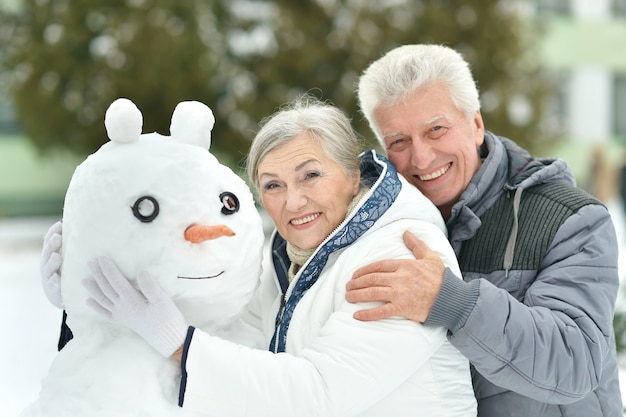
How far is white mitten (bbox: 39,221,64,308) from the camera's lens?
203 centimetres

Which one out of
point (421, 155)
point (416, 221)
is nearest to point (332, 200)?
point (416, 221)

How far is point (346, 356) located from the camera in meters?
1.87

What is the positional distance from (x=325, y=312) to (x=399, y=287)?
0.82 ft

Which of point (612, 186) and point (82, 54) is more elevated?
point (82, 54)

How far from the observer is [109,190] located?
189cm

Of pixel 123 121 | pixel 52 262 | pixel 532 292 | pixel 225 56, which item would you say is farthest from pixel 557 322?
pixel 225 56

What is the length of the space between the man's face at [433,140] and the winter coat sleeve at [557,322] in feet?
1.48

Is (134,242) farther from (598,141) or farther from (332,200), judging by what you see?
(598,141)

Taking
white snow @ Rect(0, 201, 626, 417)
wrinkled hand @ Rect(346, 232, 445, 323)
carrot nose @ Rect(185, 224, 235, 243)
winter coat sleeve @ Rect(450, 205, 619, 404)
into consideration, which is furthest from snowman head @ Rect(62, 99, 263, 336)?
winter coat sleeve @ Rect(450, 205, 619, 404)

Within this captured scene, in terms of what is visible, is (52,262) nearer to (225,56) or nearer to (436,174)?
(436,174)

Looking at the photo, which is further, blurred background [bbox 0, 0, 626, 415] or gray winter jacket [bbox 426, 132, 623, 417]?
blurred background [bbox 0, 0, 626, 415]

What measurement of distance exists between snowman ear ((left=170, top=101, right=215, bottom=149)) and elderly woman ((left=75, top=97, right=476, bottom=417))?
21 centimetres

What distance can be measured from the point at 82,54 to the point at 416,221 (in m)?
11.3

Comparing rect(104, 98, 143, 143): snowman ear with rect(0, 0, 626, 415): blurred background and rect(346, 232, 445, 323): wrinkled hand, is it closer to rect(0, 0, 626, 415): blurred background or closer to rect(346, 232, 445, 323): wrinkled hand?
rect(346, 232, 445, 323): wrinkled hand
